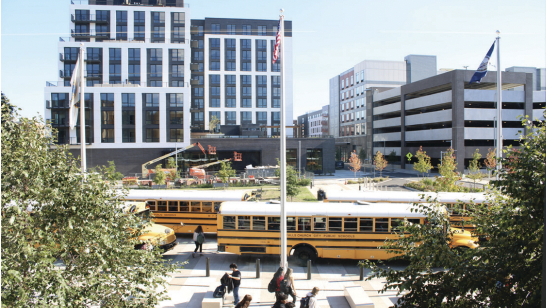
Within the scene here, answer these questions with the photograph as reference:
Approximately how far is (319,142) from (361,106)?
115 ft

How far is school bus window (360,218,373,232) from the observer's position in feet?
44.5

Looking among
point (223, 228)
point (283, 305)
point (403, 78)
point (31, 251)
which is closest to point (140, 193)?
point (223, 228)

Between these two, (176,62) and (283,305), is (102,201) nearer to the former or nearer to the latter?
(283,305)

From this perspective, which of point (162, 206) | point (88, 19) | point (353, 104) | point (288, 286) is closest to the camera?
point (288, 286)

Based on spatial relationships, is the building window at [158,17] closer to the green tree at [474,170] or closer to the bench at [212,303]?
the green tree at [474,170]

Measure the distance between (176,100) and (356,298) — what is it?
45171 mm

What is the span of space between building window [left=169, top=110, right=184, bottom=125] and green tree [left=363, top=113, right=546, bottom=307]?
47.6m

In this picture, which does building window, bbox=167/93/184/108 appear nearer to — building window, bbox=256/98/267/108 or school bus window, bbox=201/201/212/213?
building window, bbox=256/98/267/108

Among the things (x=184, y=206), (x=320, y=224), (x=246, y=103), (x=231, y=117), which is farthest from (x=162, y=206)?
(x=246, y=103)

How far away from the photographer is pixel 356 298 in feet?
32.3

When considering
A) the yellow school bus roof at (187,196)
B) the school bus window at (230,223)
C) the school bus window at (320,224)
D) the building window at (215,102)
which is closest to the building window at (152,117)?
Answer: the building window at (215,102)

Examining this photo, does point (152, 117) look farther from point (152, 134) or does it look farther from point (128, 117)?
point (128, 117)

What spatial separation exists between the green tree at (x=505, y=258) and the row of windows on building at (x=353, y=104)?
79.4 metres

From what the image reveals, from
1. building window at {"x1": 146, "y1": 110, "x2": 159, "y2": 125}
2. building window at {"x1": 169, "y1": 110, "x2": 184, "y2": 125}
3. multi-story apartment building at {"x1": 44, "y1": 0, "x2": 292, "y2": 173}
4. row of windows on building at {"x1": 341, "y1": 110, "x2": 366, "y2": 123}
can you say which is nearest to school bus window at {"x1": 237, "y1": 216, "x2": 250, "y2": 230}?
multi-story apartment building at {"x1": 44, "y1": 0, "x2": 292, "y2": 173}
